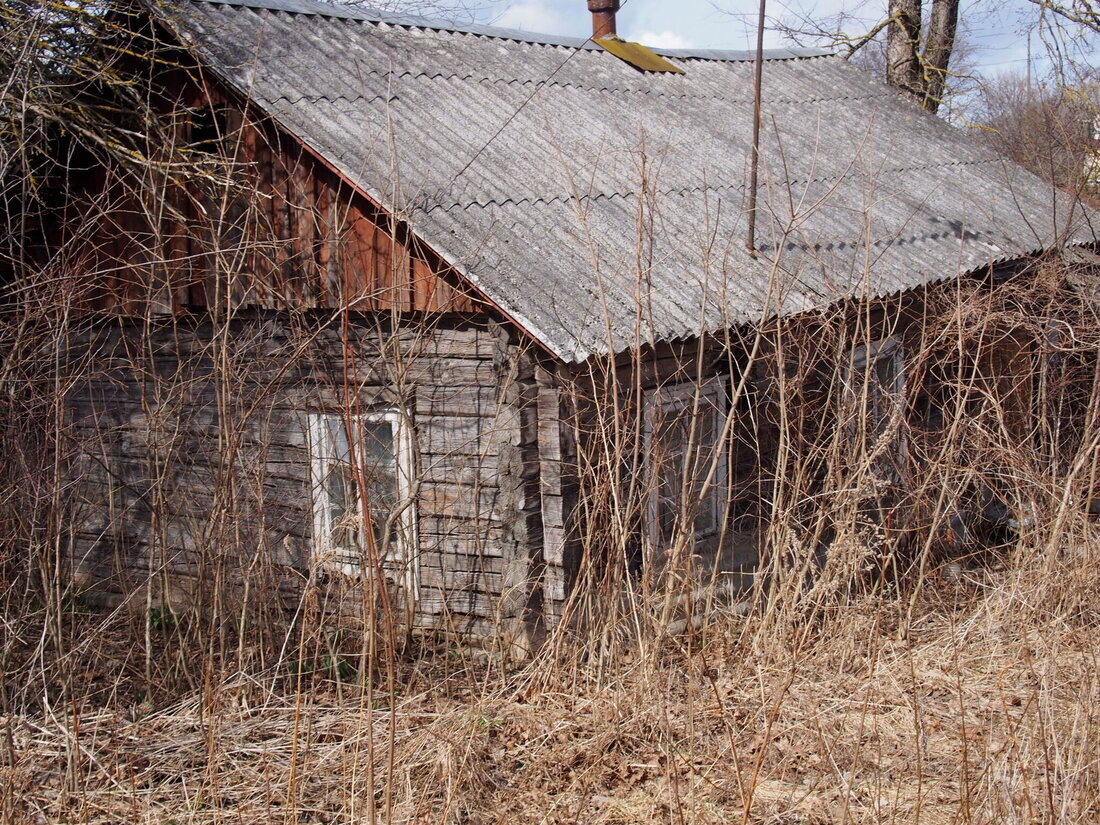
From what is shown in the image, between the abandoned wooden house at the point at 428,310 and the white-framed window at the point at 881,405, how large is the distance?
10 cm

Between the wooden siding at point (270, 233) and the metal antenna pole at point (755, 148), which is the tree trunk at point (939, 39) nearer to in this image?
the metal antenna pole at point (755, 148)

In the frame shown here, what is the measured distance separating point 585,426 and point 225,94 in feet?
10.7

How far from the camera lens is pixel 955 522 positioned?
8844 mm

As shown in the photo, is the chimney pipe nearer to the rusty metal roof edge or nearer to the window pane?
the rusty metal roof edge

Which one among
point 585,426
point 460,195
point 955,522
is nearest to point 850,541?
point 585,426

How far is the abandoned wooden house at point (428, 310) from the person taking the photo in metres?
5.15

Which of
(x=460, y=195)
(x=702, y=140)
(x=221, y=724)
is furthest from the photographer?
(x=702, y=140)

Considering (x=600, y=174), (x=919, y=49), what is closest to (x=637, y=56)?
(x=600, y=174)

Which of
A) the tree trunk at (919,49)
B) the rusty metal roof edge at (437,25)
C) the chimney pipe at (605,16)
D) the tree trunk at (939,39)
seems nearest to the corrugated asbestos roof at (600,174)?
the rusty metal roof edge at (437,25)

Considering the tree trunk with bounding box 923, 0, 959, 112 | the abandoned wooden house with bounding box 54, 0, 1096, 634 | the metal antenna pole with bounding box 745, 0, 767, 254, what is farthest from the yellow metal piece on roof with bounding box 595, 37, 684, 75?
the tree trunk with bounding box 923, 0, 959, 112

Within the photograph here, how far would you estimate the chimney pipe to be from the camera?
35.0 ft

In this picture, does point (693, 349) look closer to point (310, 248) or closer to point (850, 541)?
point (850, 541)

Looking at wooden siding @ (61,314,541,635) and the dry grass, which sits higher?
wooden siding @ (61,314,541,635)

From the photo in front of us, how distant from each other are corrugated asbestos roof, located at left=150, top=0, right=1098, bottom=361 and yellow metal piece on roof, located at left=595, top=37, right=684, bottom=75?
13cm
